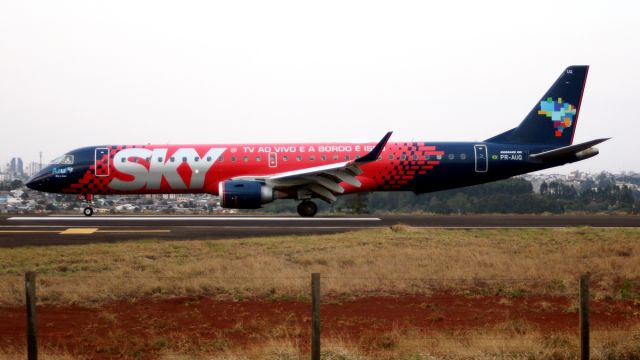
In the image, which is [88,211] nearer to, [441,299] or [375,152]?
[375,152]

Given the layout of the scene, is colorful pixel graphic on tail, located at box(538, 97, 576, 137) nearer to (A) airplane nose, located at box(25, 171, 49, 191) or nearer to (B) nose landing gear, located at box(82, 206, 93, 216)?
(B) nose landing gear, located at box(82, 206, 93, 216)

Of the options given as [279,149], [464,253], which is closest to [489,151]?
[279,149]

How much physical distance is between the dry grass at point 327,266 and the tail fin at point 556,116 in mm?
10995

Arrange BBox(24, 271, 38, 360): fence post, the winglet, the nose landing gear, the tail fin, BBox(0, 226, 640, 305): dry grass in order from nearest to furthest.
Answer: BBox(24, 271, 38, 360): fence post < BBox(0, 226, 640, 305): dry grass < the winglet < the tail fin < the nose landing gear

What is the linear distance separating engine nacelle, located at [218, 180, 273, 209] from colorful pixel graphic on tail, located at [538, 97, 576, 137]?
45.1 ft

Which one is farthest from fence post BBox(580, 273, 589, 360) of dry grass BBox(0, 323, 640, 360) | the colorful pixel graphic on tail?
the colorful pixel graphic on tail

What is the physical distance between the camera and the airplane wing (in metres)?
29.9

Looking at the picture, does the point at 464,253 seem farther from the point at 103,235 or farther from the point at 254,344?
the point at 103,235

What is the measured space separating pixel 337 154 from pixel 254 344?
841 inches

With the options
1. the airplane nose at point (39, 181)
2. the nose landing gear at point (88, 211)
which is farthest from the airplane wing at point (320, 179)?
the airplane nose at point (39, 181)

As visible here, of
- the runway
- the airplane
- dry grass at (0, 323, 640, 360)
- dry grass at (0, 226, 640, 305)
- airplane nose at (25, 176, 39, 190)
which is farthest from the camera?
airplane nose at (25, 176, 39, 190)

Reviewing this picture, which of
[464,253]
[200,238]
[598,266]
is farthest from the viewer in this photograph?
[200,238]

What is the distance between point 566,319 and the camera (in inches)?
504

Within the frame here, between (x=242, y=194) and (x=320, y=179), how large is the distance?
135 inches
